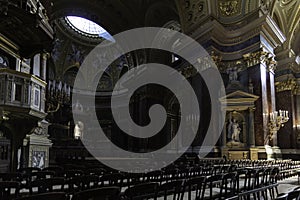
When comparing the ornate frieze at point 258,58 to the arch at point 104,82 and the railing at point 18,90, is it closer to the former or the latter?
the railing at point 18,90

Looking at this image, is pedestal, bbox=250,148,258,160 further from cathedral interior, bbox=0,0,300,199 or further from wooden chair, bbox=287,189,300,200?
wooden chair, bbox=287,189,300,200

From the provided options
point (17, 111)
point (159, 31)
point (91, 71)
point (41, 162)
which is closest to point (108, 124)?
point (91, 71)

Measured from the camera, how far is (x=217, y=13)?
1636 cm

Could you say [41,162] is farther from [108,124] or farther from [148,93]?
[108,124]

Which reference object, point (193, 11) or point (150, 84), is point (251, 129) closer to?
point (193, 11)

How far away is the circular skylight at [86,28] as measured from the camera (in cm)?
3072

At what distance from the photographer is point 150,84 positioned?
75.4 feet

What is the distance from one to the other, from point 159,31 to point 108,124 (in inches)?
411

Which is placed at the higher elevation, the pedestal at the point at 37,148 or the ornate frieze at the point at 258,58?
the ornate frieze at the point at 258,58

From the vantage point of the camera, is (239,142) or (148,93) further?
(148,93)

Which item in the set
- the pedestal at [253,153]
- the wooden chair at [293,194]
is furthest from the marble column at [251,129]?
the wooden chair at [293,194]

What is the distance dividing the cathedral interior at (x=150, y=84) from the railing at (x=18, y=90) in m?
0.03

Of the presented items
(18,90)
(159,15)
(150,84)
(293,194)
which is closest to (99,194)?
(293,194)

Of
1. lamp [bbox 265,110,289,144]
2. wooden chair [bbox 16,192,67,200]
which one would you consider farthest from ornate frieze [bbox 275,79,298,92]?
wooden chair [bbox 16,192,67,200]
